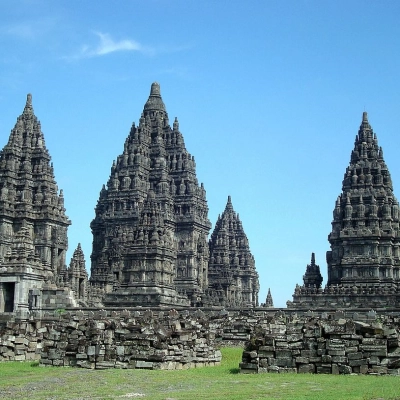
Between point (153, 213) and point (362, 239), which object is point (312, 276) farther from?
point (153, 213)

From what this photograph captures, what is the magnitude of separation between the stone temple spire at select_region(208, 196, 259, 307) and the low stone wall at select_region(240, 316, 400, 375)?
74.3 meters

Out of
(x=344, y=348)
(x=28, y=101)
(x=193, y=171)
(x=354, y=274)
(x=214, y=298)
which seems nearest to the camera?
(x=344, y=348)

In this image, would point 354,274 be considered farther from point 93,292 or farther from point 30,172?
point 30,172

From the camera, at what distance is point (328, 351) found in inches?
946

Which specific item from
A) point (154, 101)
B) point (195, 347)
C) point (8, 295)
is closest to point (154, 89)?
point (154, 101)

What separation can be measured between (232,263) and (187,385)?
9115 cm

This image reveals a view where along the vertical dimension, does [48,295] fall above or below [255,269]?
below

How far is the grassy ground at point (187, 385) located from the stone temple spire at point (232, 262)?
7469 centimetres

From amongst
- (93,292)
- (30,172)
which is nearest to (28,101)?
(30,172)

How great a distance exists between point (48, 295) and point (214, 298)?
31.0 metres

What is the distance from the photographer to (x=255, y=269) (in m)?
119

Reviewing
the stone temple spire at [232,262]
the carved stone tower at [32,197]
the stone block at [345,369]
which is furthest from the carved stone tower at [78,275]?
the stone block at [345,369]

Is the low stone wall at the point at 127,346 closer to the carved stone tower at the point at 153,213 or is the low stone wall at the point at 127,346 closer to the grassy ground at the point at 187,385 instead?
the grassy ground at the point at 187,385

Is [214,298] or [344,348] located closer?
[344,348]
